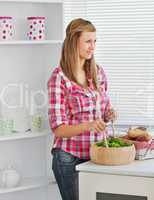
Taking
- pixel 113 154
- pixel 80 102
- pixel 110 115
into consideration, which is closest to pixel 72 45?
pixel 80 102

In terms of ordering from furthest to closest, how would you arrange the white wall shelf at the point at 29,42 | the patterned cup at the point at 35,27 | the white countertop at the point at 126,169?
the patterned cup at the point at 35,27
the white wall shelf at the point at 29,42
the white countertop at the point at 126,169

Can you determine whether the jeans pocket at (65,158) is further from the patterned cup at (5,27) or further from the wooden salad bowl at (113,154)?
the patterned cup at (5,27)

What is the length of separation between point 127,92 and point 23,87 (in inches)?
24.7

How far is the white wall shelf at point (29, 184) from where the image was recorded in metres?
3.13

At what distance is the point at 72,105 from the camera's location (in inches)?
113

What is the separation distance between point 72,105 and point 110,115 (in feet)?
0.69

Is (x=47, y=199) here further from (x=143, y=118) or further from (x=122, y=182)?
(x=122, y=182)

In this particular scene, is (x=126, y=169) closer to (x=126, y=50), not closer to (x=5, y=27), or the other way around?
(x=126, y=50)

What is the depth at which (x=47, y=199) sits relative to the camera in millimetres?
3424

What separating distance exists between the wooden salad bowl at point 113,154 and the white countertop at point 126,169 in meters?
0.03

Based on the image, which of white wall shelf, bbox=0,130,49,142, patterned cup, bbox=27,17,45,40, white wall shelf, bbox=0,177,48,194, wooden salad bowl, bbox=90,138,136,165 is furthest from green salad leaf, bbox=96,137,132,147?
patterned cup, bbox=27,17,45,40

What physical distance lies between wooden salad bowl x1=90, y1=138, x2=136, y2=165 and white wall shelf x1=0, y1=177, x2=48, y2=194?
27.0 inches

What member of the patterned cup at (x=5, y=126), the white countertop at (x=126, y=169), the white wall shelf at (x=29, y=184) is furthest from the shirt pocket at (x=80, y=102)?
the white wall shelf at (x=29, y=184)

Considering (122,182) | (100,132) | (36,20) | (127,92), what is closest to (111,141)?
(100,132)
